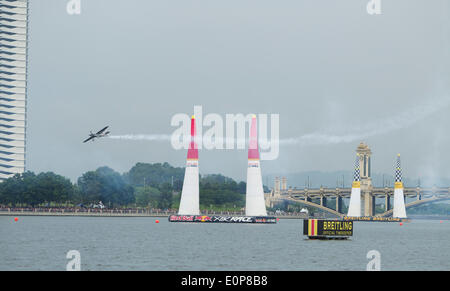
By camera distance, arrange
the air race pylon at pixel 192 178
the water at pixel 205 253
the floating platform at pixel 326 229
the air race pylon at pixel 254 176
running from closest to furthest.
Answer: the water at pixel 205 253, the floating platform at pixel 326 229, the air race pylon at pixel 254 176, the air race pylon at pixel 192 178

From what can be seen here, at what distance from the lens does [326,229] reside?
13050 cm

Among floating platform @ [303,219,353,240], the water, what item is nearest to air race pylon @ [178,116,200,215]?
the water

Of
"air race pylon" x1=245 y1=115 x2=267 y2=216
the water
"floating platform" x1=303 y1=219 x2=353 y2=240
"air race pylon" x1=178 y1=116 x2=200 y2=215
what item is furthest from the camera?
"air race pylon" x1=178 y1=116 x2=200 y2=215

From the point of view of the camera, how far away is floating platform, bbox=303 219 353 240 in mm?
130500

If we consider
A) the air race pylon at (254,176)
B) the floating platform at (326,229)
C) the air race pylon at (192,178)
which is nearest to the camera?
the floating platform at (326,229)

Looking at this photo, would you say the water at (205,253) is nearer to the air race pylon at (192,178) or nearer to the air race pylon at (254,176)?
the air race pylon at (254,176)

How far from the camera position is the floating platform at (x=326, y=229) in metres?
130

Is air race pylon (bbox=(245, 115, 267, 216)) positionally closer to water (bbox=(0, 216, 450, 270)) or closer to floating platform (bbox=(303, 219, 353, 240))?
water (bbox=(0, 216, 450, 270))

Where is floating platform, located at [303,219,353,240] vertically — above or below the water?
above

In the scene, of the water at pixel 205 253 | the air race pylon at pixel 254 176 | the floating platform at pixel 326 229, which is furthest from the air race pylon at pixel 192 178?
the floating platform at pixel 326 229

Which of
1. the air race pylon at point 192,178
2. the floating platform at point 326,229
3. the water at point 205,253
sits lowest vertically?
the water at point 205,253
